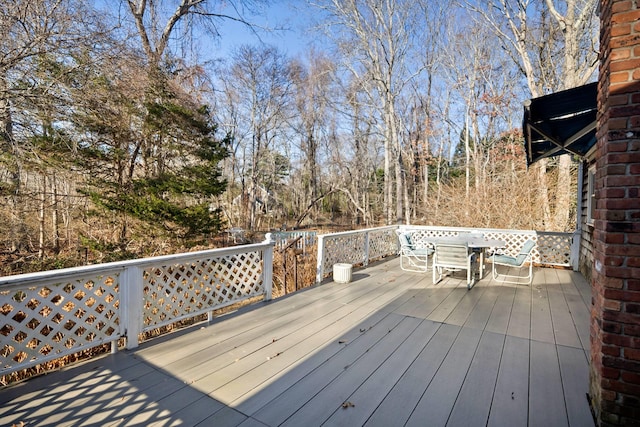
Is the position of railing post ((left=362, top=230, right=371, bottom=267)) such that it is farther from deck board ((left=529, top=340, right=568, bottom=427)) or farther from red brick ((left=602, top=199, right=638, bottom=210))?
red brick ((left=602, top=199, right=638, bottom=210))

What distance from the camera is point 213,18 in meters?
9.88

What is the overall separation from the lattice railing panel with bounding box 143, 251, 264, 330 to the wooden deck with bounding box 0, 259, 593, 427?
27 centimetres

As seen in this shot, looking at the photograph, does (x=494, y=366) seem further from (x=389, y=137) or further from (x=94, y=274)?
(x=389, y=137)

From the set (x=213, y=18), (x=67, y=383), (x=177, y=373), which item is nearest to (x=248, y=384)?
(x=177, y=373)

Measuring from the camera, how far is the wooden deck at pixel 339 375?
1959 mm

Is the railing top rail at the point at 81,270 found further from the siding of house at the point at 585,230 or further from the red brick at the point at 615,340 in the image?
the siding of house at the point at 585,230

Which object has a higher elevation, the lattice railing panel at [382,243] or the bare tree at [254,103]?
the bare tree at [254,103]

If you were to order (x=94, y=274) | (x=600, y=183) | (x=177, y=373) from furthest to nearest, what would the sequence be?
1. (x=94, y=274)
2. (x=177, y=373)
3. (x=600, y=183)

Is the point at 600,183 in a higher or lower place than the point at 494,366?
higher

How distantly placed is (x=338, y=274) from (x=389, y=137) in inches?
321

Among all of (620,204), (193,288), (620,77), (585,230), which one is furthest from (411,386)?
(585,230)

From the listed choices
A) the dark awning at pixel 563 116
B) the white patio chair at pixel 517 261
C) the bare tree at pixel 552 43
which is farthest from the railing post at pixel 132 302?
the bare tree at pixel 552 43

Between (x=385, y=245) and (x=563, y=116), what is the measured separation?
200 inches

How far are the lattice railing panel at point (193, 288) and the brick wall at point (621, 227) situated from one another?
342 centimetres
